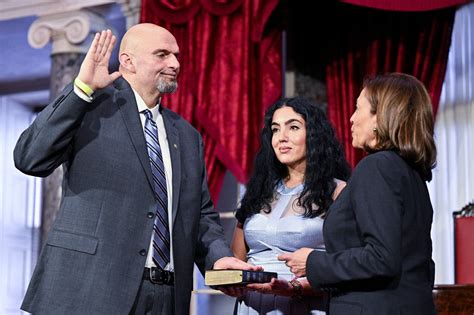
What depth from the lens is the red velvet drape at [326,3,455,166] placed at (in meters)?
5.17

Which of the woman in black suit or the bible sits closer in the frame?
the woman in black suit

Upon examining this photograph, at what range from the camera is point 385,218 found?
93.8 inches

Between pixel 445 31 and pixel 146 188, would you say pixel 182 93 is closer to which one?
pixel 445 31

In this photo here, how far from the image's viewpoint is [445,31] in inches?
203

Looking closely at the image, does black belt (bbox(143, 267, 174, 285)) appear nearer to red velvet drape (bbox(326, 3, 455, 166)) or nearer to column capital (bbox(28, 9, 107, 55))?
red velvet drape (bbox(326, 3, 455, 166))

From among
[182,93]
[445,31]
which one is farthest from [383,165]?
[182,93]

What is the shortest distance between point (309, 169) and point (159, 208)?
78 cm

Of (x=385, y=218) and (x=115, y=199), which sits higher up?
(x=115, y=199)

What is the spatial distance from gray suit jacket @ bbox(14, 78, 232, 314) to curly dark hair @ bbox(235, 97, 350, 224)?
0.49 meters

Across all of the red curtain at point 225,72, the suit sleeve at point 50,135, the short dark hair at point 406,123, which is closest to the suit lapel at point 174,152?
the suit sleeve at point 50,135

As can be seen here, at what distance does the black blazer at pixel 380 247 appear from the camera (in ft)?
7.79

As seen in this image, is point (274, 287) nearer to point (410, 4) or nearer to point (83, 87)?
point (83, 87)

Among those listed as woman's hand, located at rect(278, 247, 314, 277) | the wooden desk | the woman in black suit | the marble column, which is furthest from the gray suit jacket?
the marble column

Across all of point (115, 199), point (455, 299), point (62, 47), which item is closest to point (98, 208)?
point (115, 199)
